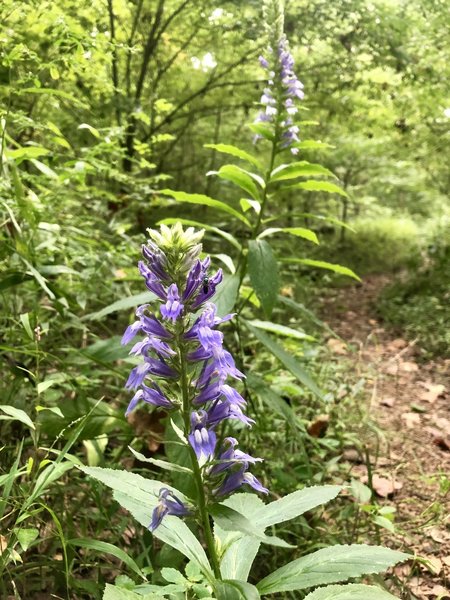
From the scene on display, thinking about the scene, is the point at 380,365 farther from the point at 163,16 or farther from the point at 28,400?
the point at 163,16

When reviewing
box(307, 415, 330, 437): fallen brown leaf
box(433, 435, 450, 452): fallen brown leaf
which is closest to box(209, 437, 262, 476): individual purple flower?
box(307, 415, 330, 437): fallen brown leaf

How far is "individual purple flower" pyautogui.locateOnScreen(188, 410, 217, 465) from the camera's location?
4.05ft

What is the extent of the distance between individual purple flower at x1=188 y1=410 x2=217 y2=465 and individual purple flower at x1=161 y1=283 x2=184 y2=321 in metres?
0.24

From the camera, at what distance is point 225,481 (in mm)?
1377

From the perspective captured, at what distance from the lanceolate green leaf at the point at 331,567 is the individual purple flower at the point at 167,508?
31 cm

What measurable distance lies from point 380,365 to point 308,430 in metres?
2.10

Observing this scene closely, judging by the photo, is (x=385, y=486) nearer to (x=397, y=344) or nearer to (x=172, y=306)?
(x=172, y=306)

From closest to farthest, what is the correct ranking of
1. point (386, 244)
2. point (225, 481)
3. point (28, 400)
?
point (225, 481)
point (28, 400)
point (386, 244)

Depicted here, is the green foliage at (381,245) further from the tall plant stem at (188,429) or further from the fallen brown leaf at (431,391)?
the tall plant stem at (188,429)

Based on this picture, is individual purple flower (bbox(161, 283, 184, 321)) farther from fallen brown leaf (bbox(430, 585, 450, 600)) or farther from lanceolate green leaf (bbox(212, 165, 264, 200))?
fallen brown leaf (bbox(430, 585, 450, 600))

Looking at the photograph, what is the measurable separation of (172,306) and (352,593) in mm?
882

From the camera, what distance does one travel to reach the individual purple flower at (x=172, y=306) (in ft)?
4.00

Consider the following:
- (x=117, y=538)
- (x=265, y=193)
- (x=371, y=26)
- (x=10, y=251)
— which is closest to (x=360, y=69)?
(x=371, y=26)

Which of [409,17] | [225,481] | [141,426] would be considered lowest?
[141,426]
